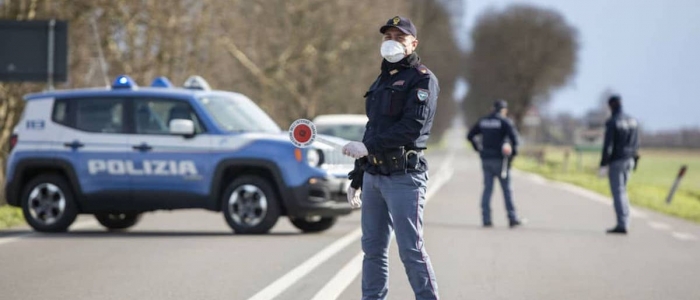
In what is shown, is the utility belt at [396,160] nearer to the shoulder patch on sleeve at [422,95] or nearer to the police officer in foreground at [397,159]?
the police officer in foreground at [397,159]

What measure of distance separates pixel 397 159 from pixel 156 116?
893 cm

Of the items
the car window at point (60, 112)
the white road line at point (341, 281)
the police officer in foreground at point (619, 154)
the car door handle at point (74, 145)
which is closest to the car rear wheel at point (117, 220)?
the car door handle at point (74, 145)

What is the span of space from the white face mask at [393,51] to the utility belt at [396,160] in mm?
515

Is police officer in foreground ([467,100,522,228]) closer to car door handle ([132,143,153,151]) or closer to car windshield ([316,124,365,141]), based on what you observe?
car windshield ([316,124,365,141])

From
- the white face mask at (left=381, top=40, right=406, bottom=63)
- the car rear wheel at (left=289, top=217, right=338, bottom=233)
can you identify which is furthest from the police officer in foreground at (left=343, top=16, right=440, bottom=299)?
the car rear wheel at (left=289, top=217, right=338, bottom=233)

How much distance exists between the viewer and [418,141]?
8.33 m

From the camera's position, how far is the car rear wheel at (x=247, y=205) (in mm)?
16312

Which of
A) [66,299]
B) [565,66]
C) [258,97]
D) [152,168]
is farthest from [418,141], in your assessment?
[565,66]

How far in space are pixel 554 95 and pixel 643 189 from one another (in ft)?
219

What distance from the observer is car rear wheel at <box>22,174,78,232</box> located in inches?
656

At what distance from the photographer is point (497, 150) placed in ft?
64.7

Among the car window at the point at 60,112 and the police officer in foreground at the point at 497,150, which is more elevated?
the car window at the point at 60,112

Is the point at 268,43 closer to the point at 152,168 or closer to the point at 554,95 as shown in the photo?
the point at 152,168

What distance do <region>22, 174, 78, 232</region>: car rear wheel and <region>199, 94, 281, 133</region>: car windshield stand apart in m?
1.92
